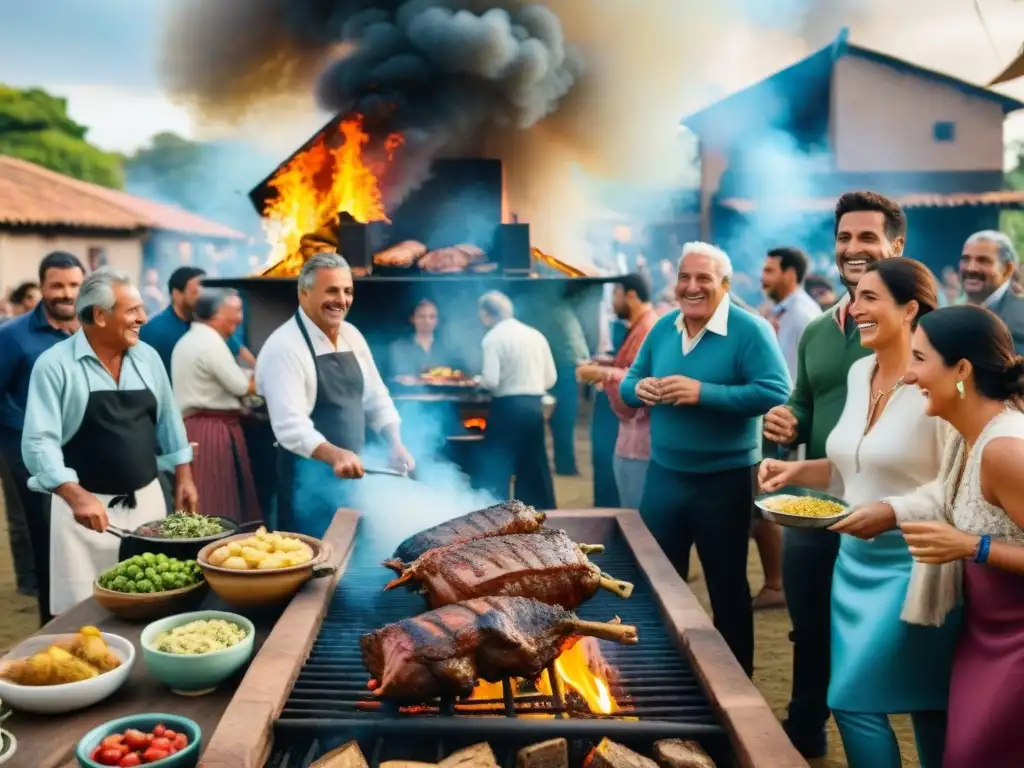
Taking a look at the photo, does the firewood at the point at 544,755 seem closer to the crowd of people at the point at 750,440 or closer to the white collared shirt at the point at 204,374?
the crowd of people at the point at 750,440

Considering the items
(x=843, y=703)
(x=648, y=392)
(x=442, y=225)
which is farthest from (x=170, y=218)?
(x=843, y=703)

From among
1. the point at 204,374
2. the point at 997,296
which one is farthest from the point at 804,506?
the point at 204,374

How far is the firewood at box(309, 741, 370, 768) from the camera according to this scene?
2.13 meters

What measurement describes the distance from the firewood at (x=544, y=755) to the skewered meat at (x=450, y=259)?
6384 mm

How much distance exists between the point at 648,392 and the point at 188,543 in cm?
244

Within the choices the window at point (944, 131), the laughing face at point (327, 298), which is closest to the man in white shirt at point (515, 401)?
the laughing face at point (327, 298)

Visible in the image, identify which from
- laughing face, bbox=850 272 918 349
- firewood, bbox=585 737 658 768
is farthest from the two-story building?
firewood, bbox=585 737 658 768

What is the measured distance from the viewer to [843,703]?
2924 mm

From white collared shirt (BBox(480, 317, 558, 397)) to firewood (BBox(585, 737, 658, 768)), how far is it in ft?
19.1

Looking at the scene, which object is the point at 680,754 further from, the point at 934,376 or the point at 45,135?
the point at 45,135

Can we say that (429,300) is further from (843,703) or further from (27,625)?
(843,703)

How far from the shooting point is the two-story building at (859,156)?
18.9 meters

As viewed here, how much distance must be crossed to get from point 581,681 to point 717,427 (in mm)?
1939

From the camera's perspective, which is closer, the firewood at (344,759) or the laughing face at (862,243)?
the firewood at (344,759)
